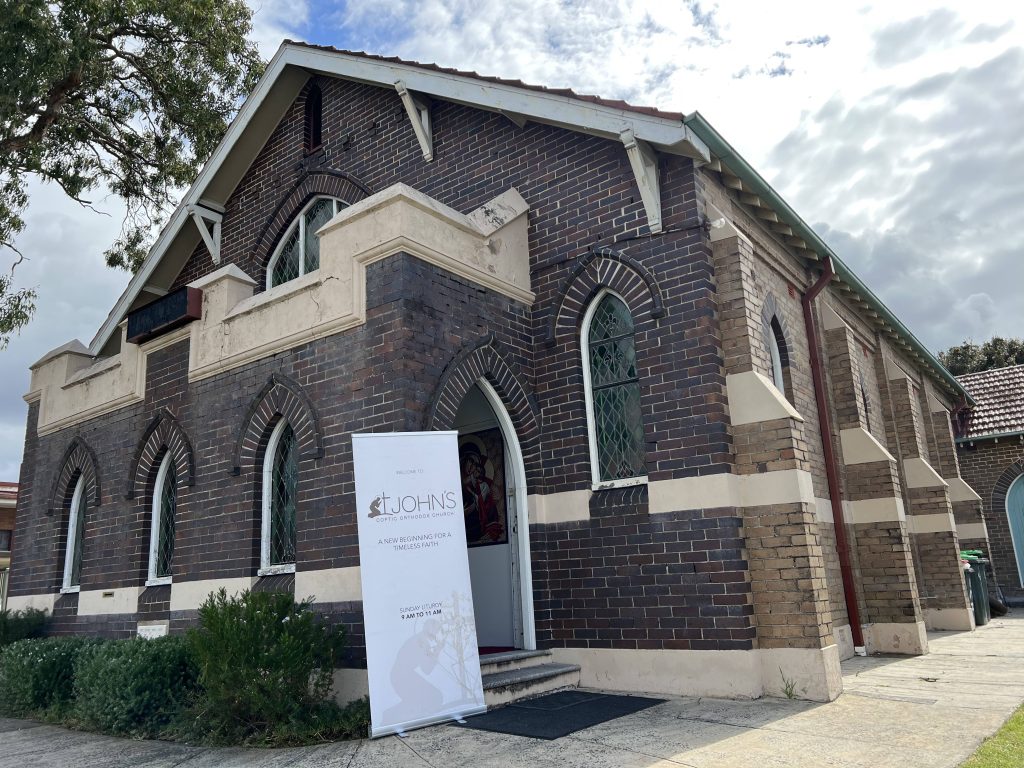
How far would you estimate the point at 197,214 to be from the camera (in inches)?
500

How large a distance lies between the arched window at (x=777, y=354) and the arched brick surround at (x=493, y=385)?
3.25 metres

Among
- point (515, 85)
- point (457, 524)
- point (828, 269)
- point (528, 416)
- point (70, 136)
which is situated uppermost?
point (70, 136)

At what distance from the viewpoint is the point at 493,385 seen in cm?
870

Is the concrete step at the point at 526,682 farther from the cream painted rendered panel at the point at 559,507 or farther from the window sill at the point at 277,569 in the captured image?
the window sill at the point at 277,569

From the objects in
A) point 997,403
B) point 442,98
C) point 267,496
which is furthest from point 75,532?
point 997,403

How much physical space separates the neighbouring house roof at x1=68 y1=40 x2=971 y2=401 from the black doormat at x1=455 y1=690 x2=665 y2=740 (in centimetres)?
552

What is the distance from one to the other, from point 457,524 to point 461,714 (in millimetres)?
1565

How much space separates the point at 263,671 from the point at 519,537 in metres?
3.20

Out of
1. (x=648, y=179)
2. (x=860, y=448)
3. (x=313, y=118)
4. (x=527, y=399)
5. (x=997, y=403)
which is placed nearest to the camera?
(x=648, y=179)

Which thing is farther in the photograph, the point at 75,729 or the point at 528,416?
the point at 528,416

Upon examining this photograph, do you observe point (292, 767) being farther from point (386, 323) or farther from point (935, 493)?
point (935, 493)

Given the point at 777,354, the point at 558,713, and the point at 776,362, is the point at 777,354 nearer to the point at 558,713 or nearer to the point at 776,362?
the point at 776,362

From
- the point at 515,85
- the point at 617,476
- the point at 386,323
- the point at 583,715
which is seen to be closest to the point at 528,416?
the point at 617,476

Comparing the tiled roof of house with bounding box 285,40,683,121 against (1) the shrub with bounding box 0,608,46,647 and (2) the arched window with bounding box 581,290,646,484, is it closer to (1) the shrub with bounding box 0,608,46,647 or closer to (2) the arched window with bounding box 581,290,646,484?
(2) the arched window with bounding box 581,290,646,484
